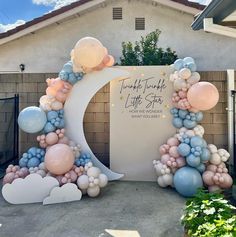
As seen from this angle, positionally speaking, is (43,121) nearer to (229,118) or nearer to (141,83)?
(141,83)

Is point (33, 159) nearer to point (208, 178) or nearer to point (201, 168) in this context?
point (201, 168)

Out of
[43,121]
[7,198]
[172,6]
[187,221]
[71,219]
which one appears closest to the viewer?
[187,221]

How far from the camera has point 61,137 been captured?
532 centimetres

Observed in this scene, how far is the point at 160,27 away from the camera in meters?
9.42

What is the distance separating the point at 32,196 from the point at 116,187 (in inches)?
62.1

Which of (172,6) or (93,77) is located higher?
(172,6)

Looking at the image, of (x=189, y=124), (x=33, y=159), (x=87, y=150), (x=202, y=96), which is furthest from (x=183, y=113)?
(x=33, y=159)

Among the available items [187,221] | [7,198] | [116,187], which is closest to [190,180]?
[116,187]

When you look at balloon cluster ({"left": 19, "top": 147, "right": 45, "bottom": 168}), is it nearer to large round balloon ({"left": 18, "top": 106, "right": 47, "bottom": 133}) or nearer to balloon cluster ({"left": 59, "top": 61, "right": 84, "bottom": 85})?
large round balloon ({"left": 18, "top": 106, "right": 47, "bottom": 133})

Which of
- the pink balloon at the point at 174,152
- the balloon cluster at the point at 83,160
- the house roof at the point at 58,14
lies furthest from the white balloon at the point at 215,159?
the house roof at the point at 58,14

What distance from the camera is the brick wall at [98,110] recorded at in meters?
5.84

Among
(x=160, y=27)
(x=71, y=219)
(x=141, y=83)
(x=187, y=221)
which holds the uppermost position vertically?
(x=160, y=27)

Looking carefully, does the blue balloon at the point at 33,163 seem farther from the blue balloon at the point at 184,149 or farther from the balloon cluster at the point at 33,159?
the blue balloon at the point at 184,149

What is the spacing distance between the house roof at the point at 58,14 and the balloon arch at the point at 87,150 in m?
4.33
